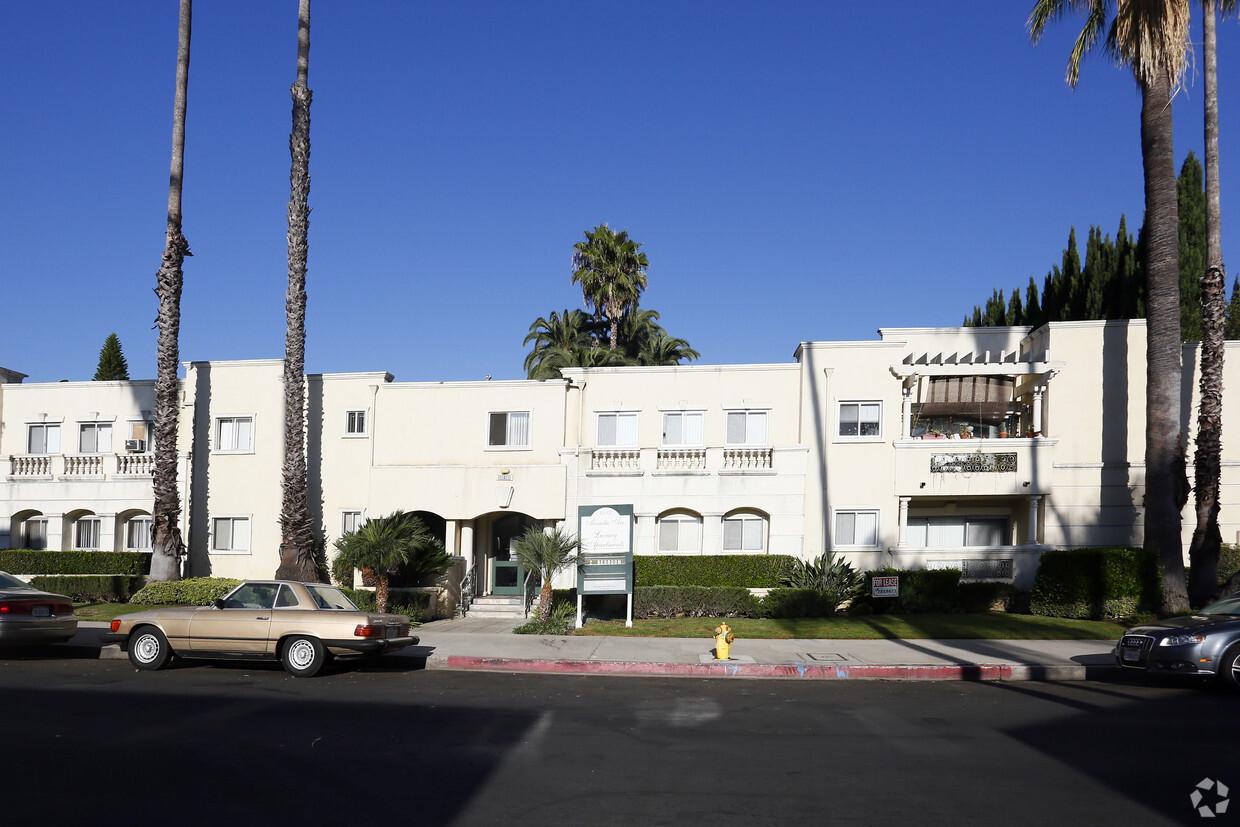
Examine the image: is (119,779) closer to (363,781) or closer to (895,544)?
(363,781)

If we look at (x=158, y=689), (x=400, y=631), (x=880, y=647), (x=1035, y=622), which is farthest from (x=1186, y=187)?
(x=158, y=689)

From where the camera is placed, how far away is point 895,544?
2628cm

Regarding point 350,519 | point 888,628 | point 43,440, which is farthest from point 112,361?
point 888,628

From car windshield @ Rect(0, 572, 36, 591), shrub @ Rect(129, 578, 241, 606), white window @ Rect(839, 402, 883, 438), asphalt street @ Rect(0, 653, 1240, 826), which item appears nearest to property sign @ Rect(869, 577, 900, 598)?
white window @ Rect(839, 402, 883, 438)

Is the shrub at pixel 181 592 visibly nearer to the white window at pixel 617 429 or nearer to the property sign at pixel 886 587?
the white window at pixel 617 429

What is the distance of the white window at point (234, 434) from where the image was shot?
29172mm

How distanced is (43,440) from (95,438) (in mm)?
1873

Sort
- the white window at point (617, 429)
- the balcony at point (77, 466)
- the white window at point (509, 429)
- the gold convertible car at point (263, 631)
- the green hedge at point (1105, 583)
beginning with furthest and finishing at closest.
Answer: the balcony at point (77, 466) → the white window at point (509, 429) → the white window at point (617, 429) → the green hedge at point (1105, 583) → the gold convertible car at point (263, 631)

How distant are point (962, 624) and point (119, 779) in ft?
57.4

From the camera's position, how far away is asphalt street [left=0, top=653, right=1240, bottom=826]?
7523 mm

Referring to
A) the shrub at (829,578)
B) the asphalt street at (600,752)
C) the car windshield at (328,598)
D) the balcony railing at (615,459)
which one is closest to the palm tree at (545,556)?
the balcony railing at (615,459)

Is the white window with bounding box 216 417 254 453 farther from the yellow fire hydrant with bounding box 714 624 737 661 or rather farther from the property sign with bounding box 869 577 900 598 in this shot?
the property sign with bounding box 869 577 900 598

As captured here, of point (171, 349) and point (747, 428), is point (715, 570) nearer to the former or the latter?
point (747, 428)

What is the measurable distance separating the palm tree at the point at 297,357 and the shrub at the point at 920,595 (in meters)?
14.2
